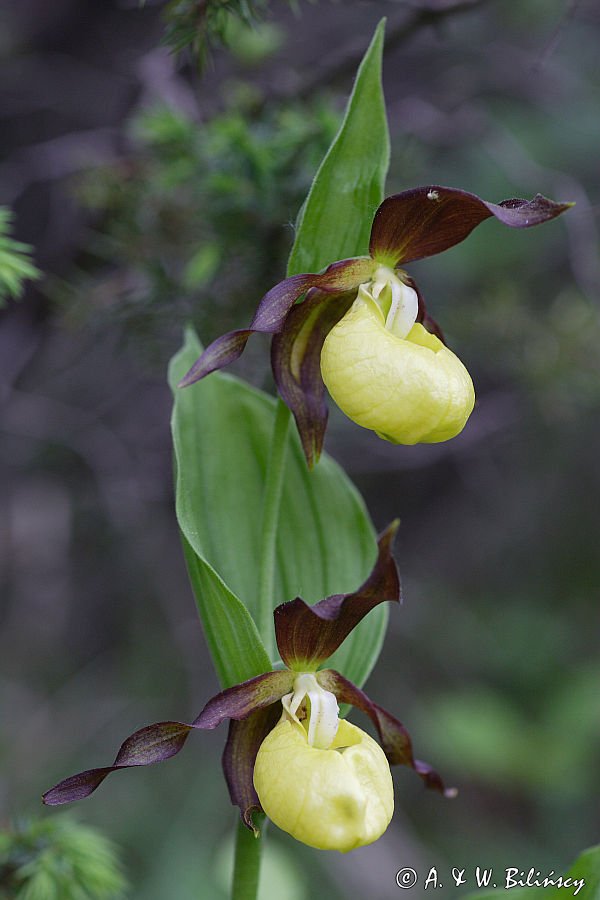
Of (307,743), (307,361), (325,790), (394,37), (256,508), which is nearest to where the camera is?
(325,790)

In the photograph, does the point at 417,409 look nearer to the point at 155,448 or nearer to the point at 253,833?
the point at 253,833

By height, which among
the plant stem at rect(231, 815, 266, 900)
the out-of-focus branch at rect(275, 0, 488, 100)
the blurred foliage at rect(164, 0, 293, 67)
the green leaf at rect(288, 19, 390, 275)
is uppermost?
the out-of-focus branch at rect(275, 0, 488, 100)

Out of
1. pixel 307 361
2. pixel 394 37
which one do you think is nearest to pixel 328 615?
pixel 307 361

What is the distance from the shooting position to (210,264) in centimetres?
187

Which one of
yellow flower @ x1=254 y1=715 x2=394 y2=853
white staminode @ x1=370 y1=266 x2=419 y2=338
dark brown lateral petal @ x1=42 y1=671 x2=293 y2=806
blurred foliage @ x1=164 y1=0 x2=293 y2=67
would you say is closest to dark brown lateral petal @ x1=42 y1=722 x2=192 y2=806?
dark brown lateral petal @ x1=42 y1=671 x2=293 y2=806

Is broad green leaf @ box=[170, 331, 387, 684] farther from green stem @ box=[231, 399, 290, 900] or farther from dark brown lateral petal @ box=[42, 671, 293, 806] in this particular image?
dark brown lateral petal @ box=[42, 671, 293, 806]

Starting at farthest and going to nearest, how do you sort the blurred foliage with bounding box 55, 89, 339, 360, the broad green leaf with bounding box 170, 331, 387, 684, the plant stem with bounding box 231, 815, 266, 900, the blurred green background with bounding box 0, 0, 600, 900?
1. the blurred green background with bounding box 0, 0, 600, 900
2. the blurred foliage with bounding box 55, 89, 339, 360
3. the broad green leaf with bounding box 170, 331, 387, 684
4. the plant stem with bounding box 231, 815, 266, 900

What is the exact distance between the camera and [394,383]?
0.95 meters

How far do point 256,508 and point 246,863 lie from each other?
1.75 feet

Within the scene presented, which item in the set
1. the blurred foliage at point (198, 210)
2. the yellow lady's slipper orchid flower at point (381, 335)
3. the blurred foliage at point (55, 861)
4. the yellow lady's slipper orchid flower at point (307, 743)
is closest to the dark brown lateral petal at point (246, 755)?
the yellow lady's slipper orchid flower at point (307, 743)

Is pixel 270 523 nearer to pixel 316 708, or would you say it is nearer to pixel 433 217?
pixel 316 708

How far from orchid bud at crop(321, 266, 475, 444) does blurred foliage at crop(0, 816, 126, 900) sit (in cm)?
80

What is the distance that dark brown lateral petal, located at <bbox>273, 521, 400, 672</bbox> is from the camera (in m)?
0.93

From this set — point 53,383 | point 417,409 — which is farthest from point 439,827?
point 417,409
